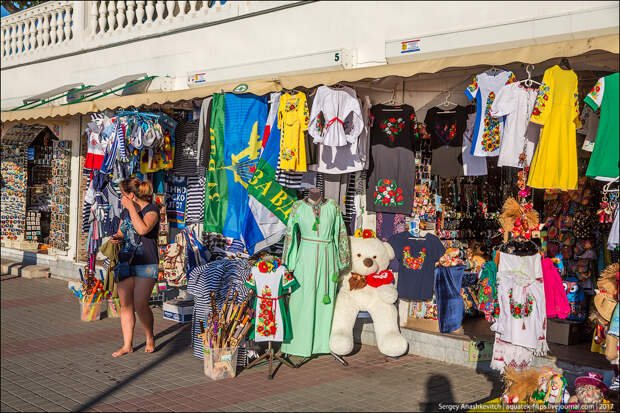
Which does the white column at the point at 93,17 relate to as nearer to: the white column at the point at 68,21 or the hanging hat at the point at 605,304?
the white column at the point at 68,21

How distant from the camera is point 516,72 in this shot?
23.4 ft

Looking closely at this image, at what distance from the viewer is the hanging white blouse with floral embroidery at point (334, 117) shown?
24.2ft

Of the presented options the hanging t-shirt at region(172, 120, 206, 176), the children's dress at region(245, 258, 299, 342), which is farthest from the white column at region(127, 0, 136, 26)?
the children's dress at region(245, 258, 299, 342)

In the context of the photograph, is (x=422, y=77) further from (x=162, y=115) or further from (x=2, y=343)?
(x=2, y=343)

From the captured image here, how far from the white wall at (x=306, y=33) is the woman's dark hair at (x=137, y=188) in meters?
2.96

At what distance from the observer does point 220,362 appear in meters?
6.78

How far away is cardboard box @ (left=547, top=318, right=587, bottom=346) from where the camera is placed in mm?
7406

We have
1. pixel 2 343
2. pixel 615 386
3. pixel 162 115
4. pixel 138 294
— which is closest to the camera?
pixel 615 386

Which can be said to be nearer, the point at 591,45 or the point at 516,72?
the point at 591,45

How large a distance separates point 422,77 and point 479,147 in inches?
50.4

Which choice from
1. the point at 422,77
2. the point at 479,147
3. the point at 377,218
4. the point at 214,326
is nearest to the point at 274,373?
the point at 214,326

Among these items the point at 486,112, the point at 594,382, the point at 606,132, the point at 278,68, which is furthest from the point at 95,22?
the point at 594,382

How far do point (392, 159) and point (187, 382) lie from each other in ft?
11.0

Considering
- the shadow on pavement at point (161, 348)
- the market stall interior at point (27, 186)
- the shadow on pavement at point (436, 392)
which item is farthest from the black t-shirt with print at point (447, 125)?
the market stall interior at point (27, 186)
